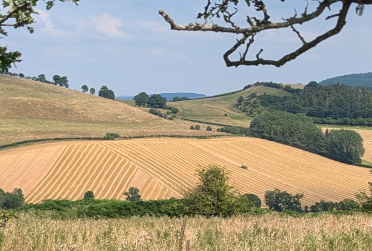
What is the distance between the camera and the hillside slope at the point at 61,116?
99688mm

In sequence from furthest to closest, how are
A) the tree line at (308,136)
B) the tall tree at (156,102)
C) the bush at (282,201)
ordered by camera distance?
1. the tall tree at (156,102)
2. the tree line at (308,136)
3. the bush at (282,201)

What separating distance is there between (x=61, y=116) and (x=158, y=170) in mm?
55014

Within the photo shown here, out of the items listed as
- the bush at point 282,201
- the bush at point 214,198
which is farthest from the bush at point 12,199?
the bush at point 282,201

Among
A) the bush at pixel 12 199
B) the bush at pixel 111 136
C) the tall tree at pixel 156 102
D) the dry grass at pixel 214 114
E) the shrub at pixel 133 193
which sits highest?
the tall tree at pixel 156 102

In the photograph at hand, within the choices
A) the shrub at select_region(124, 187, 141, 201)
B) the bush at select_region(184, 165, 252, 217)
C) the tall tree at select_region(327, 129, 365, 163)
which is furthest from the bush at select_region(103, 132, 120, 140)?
the bush at select_region(184, 165, 252, 217)

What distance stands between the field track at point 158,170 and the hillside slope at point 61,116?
15.8 meters

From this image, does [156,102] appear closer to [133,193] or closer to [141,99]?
[141,99]

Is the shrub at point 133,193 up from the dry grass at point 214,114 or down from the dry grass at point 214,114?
down

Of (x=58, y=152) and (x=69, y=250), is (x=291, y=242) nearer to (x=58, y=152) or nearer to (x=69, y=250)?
(x=69, y=250)

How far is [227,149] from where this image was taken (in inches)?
3841

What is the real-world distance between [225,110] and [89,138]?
102 m

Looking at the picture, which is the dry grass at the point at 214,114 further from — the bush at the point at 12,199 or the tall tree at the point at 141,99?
the bush at the point at 12,199

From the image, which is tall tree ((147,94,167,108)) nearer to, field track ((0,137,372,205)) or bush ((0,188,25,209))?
field track ((0,137,372,205))

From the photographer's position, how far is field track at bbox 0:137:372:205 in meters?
66.8
